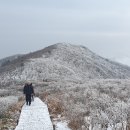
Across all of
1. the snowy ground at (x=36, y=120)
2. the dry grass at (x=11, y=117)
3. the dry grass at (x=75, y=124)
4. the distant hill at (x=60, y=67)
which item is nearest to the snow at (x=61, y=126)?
the snowy ground at (x=36, y=120)

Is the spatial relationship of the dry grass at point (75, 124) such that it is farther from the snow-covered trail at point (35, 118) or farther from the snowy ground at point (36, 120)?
the snow-covered trail at point (35, 118)

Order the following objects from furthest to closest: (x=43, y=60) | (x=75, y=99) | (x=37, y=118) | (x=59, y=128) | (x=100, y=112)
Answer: (x=43, y=60), (x=75, y=99), (x=37, y=118), (x=59, y=128), (x=100, y=112)

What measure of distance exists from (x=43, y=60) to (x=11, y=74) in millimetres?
9433

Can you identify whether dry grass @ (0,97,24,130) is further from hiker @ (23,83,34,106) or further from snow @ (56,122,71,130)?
snow @ (56,122,71,130)

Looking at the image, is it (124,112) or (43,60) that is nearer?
(124,112)

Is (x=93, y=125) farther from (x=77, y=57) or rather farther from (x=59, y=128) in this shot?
(x=77, y=57)

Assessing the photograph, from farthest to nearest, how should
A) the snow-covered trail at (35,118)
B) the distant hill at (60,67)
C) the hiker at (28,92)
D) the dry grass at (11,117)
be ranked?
1. the distant hill at (60,67)
2. the hiker at (28,92)
3. the dry grass at (11,117)
4. the snow-covered trail at (35,118)

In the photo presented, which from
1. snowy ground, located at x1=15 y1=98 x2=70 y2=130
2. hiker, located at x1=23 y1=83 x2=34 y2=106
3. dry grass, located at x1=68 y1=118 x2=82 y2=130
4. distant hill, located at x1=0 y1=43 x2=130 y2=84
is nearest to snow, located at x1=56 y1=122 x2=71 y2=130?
snowy ground, located at x1=15 y1=98 x2=70 y2=130

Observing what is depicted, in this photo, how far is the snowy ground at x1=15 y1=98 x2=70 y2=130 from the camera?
21955 millimetres

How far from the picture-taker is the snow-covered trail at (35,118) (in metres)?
22.0

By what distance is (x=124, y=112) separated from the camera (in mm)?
19547

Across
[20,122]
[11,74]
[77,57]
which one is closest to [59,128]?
[20,122]

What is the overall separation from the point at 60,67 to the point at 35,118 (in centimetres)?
5756

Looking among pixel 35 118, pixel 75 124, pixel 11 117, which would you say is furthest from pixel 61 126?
pixel 11 117
